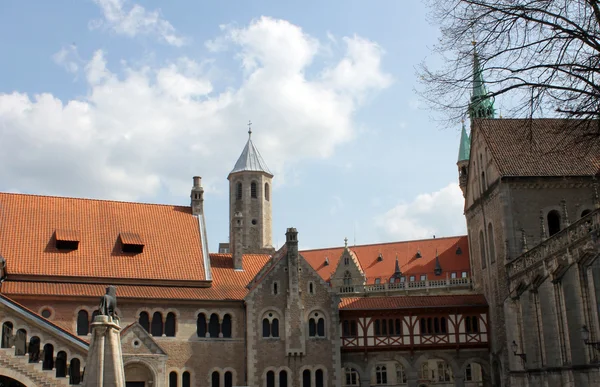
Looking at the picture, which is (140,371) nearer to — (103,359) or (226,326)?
(226,326)

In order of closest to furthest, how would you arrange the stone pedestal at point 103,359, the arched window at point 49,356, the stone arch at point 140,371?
the stone pedestal at point 103,359 → the arched window at point 49,356 → the stone arch at point 140,371

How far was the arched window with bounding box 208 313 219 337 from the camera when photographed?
3962cm

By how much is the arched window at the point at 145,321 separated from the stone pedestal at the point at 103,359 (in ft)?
54.2

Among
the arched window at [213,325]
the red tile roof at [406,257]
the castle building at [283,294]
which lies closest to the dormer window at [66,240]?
the castle building at [283,294]

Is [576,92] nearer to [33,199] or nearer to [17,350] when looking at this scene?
[17,350]

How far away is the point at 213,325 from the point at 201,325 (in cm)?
69

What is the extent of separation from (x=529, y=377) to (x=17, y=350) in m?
23.8

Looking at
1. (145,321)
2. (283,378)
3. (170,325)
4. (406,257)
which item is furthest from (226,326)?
(406,257)

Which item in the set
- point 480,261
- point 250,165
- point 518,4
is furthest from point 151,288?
point 250,165

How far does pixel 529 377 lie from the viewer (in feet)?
113

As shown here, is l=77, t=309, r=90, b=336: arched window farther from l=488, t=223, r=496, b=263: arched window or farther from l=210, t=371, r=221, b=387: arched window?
l=488, t=223, r=496, b=263: arched window

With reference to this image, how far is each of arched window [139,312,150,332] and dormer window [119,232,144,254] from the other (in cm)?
426

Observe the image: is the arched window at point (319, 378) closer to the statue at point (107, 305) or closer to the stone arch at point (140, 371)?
the stone arch at point (140, 371)

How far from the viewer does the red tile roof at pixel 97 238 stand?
1519 inches
